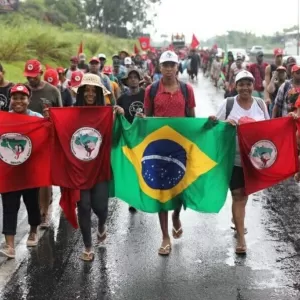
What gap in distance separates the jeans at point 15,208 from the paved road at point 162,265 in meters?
0.29

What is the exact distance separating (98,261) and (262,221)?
234 cm

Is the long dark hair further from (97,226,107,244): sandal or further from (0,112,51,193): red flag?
(97,226,107,244): sandal

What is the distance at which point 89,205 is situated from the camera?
5.91 meters

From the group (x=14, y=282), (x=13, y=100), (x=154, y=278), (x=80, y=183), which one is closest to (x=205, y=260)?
(x=154, y=278)

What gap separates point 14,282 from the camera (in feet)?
17.5

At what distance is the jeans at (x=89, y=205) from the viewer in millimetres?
5867

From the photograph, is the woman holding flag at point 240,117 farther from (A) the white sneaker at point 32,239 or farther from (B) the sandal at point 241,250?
(A) the white sneaker at point 32,239

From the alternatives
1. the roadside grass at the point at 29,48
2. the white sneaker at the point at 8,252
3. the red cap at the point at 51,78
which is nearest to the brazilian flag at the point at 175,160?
the white sneaker at the point at 8,252

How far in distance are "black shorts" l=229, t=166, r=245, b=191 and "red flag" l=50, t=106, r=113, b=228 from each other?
1.25 meters

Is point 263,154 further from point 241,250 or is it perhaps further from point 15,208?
point 15,208

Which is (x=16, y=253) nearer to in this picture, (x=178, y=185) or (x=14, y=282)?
(x=14, y=282)

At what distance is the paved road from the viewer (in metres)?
5.08

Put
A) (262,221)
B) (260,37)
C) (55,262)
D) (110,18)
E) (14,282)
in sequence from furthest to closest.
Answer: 1. (260,37)
2. (110,18)
3. (262,221)
4. (55,262)
5. (14,282)

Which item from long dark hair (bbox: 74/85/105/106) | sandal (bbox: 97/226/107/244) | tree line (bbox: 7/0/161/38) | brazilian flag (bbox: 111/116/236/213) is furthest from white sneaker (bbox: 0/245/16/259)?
tree line (bbox: 7/0/161/38)
